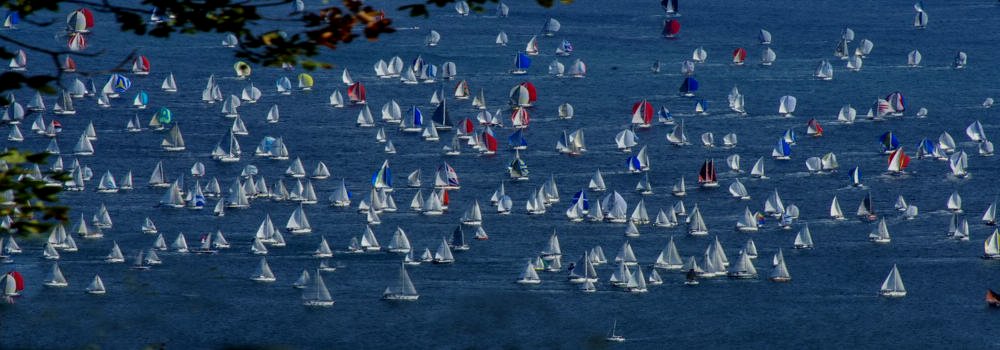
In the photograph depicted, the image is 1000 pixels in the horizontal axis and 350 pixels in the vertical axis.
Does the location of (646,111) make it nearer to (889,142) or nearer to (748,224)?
(889,142)

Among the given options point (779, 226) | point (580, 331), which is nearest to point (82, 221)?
point (580, 331)

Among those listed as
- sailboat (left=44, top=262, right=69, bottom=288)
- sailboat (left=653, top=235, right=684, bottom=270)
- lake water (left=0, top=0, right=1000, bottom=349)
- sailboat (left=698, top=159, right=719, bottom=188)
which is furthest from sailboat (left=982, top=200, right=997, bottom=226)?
sailboat (left=44, top=262, right=69, bottom=288)

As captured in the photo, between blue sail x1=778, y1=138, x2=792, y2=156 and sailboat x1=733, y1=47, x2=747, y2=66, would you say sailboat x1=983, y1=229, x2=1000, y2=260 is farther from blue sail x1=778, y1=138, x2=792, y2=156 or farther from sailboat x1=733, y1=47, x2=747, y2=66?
sailboat x1=733, y1=47, x2=747, y2=66

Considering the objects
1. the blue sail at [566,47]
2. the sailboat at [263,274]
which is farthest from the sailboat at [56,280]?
the blue sail at [566,47]

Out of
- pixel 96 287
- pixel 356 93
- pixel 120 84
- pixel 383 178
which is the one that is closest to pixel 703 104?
pixel 356 93

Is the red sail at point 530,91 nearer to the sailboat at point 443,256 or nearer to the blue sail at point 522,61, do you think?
the blue sail at point 522,61

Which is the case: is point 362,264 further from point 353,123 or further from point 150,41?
point 150,41
